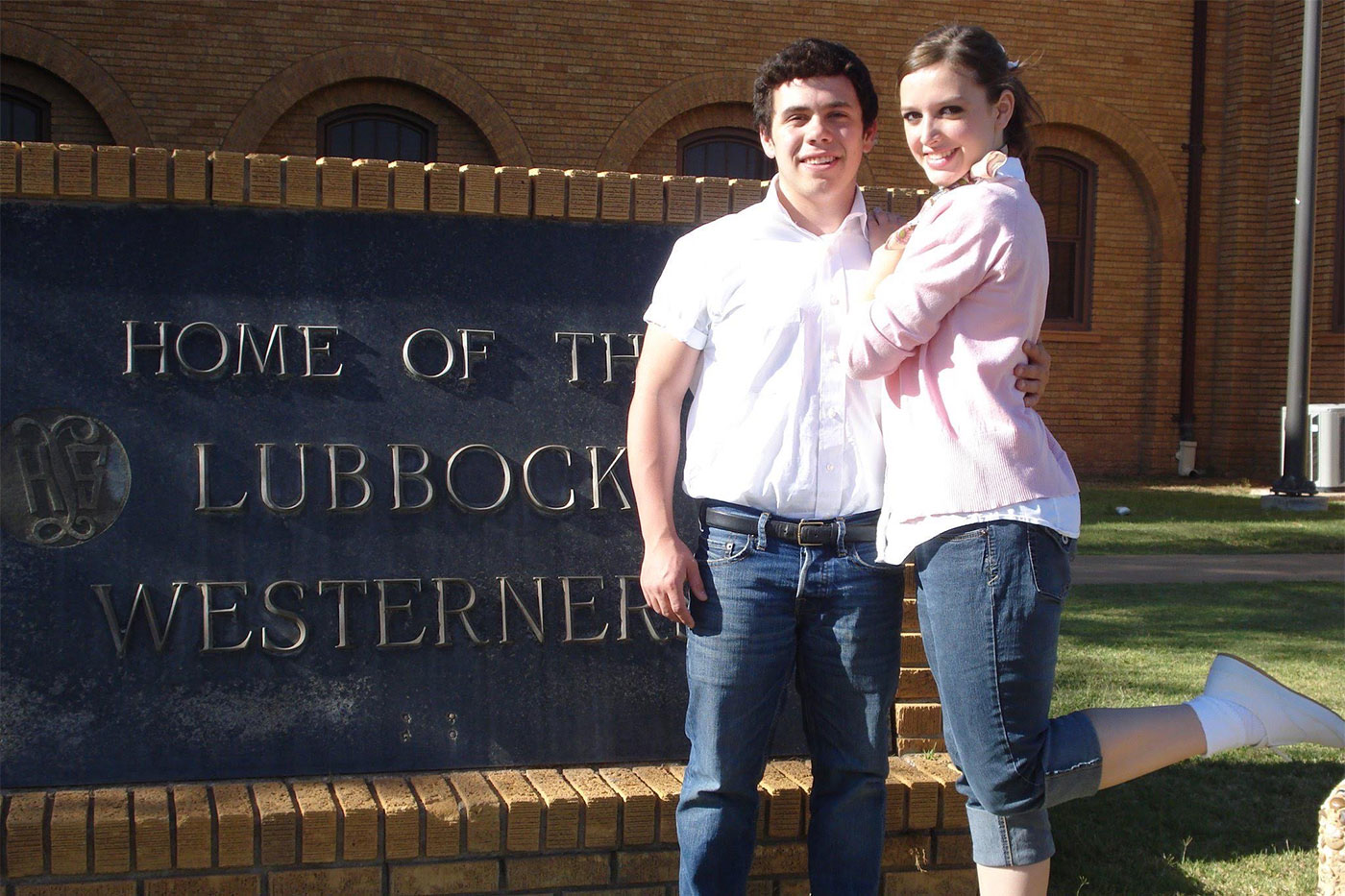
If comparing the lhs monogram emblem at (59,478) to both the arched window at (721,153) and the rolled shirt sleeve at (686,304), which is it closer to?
the rolled shirt sleeve at (686,304)

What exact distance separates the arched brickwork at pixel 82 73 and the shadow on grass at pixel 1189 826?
11205 mm

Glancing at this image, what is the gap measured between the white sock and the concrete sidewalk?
5428 mm

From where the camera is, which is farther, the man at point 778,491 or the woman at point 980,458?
the man at point 778,491

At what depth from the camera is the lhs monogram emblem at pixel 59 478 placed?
305 cm

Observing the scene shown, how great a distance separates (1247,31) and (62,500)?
51.6 ft

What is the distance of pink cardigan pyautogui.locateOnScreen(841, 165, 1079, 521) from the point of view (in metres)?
2.38

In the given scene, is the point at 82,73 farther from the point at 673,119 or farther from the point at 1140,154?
the point at 1140,154

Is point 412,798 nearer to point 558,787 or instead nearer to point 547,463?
point 558,787

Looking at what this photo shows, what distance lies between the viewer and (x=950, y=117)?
2512mm

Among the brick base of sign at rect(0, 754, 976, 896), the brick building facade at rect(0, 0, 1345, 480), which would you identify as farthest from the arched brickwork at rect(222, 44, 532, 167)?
the brick base of sign at rect(0, 754, 976, 896)

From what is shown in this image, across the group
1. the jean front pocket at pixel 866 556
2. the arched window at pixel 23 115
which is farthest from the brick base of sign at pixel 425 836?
the arched window at pixel 23 115

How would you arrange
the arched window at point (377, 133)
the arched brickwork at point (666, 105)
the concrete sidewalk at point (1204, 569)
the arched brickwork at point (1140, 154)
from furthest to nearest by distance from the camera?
1. the arched brickwork at point (1140, 154)
2. the arched brickwork at point (666, 105)
3. the arched window at point (377, 133)
4. the concrete sidewalk at point (1204, 569)

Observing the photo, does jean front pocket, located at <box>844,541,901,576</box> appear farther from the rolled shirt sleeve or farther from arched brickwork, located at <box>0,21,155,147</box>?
arched brickwork, located at <box>0,21,155,147</box>

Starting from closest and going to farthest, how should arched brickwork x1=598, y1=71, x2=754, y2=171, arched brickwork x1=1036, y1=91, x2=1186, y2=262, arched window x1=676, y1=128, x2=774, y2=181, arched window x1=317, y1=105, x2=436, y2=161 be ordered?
arched window x1=317, y1=105, x2=436, y2=161, arched brickwork x1=598, y1=71, x2=754, y2=171, arched window x1=676, y1=128, x2=774, y2=181, arched brickwork x1=1036, y1=91, x2=1186, y2=262
